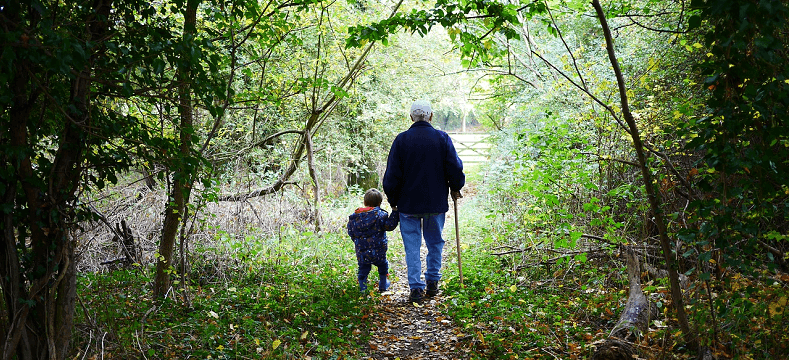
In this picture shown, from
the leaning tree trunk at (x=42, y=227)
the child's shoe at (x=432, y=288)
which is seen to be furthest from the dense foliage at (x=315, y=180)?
the child's shoe at (x=432, y=288)

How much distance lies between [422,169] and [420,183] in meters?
0.17

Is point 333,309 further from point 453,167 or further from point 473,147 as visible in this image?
point 473,147

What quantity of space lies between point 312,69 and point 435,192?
4027 millimetres

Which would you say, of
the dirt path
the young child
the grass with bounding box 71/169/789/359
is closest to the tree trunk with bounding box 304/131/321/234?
the grass with bounding box 71/169/789/359

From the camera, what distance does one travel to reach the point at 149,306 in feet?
16.3

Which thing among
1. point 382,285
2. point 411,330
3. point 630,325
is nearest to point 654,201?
point 630,325

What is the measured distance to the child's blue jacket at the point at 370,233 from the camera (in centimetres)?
611

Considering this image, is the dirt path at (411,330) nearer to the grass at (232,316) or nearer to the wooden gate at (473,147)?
the grass at (232,316)

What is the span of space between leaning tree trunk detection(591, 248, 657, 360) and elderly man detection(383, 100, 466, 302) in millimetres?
2150

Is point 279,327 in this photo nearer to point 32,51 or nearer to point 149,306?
point 149,306

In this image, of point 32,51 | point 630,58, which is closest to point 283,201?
point 630,58

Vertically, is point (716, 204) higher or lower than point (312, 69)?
lower

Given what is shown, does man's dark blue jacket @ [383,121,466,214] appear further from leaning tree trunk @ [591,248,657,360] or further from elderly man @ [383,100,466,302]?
leaning tree trunk @ [591,248,657,360]

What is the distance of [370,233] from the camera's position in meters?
6.13
